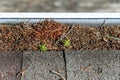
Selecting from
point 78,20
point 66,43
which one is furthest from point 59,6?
point 66,43

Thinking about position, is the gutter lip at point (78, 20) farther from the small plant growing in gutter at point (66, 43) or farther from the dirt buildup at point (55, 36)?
the small plant growing in gutter at point (66, 43)

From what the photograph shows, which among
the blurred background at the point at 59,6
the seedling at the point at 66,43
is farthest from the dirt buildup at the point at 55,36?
the blurred background at the point at 59,6

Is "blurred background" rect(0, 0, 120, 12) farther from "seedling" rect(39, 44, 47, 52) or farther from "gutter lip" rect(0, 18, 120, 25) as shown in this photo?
"seedling" rect(39, 44, 47, 52)

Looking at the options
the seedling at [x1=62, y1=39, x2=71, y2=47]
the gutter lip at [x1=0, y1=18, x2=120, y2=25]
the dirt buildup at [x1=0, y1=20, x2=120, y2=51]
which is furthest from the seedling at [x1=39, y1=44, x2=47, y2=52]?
the gutter lip at [x1=0, y1=18, x2=120, y2=25]

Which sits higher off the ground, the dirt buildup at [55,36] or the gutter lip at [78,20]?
the gutter lip at [78,20]

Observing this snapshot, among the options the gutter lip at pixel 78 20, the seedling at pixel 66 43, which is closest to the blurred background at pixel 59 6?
the gutter lip at pixel 78 20

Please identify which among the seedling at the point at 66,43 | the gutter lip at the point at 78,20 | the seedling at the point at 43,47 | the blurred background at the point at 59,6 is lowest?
the seedling at the point at 43,47

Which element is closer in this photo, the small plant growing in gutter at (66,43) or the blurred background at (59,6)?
the small plant growing in gutter at (66,43)
